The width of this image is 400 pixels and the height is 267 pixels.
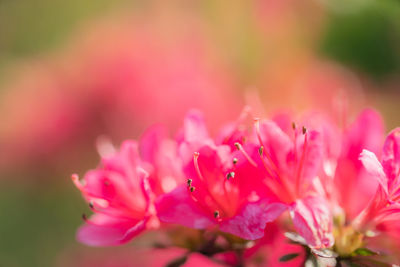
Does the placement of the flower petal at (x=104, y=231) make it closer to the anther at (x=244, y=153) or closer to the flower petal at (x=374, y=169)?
the anther at (x=244, y=153)

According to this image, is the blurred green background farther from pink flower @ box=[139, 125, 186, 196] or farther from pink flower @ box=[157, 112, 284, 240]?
pink flower @ box=[157, 112, 284, 240]

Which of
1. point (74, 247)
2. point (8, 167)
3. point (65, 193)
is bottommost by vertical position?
point (74, 247)

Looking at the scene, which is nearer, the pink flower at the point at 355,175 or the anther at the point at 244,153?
the anther at the point at 244,153

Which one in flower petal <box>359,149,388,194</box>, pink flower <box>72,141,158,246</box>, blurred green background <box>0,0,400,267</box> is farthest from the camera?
blurred green background <box>0,0,400,267</box>

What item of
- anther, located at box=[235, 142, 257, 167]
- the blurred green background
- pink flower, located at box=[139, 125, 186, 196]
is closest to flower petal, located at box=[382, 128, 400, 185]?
anther, located at box=[235, 142, 257, 167]

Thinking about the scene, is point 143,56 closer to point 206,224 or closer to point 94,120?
point 94,120

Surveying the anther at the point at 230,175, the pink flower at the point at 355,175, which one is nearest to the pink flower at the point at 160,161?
the anther at the point at 230,175

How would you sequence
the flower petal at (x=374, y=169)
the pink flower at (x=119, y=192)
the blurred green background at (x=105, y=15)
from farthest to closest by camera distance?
the blurred green background at (x=105, y=15) < the pink flower at (x=119, y=192) < the flower petal at (x=374, y=169)

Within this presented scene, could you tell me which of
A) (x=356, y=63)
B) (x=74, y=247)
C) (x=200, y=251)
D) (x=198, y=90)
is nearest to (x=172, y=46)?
(x=198, y=90)
